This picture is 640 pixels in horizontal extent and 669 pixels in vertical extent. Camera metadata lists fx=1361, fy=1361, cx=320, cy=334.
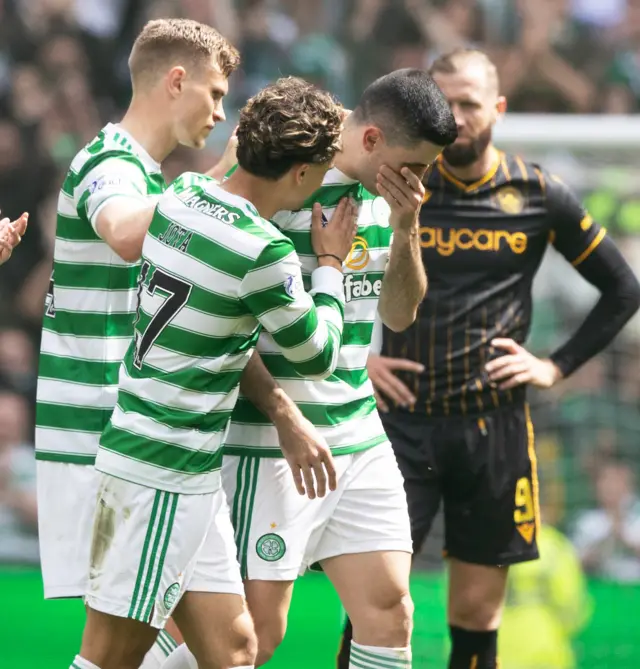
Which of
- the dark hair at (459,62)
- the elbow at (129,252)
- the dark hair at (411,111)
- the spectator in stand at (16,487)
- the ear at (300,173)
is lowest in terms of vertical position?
the spectator in stand at (16,487)

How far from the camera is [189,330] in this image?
321 centimetres

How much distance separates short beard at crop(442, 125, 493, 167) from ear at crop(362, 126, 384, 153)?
920 mm

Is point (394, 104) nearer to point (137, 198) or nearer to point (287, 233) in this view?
point (287, 233)

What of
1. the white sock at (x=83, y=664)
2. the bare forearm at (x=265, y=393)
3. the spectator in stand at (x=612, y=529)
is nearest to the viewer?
the white sock at (x=83, y=664)

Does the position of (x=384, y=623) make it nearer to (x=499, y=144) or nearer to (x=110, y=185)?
(x=110, y=185)

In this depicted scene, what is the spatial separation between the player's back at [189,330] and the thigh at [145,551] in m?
0.05

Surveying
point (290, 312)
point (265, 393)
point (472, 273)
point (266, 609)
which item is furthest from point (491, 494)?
point (290, 312)

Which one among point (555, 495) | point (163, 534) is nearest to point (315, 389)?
point (163, 534)

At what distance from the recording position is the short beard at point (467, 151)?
4617 millimetres

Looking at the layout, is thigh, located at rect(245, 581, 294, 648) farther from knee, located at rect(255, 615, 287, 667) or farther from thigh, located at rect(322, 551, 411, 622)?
thigh, located at rect(322, 551, 411, 622)

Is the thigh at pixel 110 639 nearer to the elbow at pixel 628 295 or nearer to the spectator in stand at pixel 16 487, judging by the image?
the elbow at pixel 628 295

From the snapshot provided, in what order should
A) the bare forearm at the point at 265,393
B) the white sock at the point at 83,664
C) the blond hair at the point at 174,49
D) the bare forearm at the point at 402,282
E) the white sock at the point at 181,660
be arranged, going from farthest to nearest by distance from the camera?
the blond hair at the point at 174,49 < the bare forearm at the point at 402,282 < the white sock at the point at 181,660 < the bare forearm at the point at 265,393 < the white sock at the point at 83,664

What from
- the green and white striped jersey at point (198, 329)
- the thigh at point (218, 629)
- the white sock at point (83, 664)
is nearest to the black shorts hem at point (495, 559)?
the thigh at point (218, 629)

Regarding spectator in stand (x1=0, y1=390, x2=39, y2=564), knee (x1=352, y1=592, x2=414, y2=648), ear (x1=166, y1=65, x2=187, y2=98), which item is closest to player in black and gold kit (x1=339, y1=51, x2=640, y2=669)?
knee (x1=352, y1=592, x2=414, y2=648)
